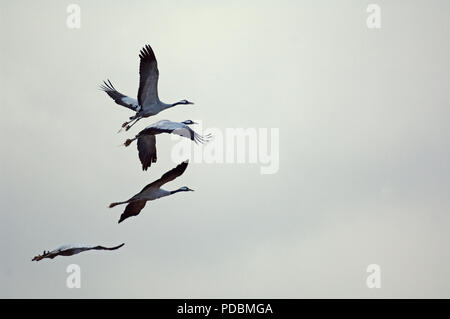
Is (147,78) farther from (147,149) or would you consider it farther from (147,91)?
(147,149)

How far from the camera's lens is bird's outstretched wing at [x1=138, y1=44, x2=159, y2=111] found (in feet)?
119

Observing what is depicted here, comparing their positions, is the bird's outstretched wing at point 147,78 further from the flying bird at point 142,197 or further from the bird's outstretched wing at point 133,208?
the bird's outstretched wing at point 133,208

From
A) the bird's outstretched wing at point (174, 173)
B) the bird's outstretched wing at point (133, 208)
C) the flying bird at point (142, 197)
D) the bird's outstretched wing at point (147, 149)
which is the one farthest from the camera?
the bird's outstretched wing at point (147, 149)

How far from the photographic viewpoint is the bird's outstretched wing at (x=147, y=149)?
129 ft

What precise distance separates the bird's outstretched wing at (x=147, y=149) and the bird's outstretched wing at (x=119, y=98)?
1080 mm

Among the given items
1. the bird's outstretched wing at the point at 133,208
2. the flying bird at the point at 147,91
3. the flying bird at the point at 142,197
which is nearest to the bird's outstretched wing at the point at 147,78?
the flying bird at the point at 147,91

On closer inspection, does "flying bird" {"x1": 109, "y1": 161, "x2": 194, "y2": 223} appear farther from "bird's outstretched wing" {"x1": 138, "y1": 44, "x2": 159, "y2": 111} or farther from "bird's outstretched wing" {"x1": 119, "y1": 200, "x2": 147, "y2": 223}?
"bird's outstretched wing" {"x1": 138, "y1": 44, "x2": 159, "y2": 111}

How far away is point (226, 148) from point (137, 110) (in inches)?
423

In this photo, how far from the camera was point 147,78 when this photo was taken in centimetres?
3669

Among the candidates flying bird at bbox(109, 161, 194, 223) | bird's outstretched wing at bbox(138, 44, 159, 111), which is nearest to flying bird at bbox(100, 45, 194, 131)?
bird's outstretched wing at bbox(138, 44, 159, 111)
